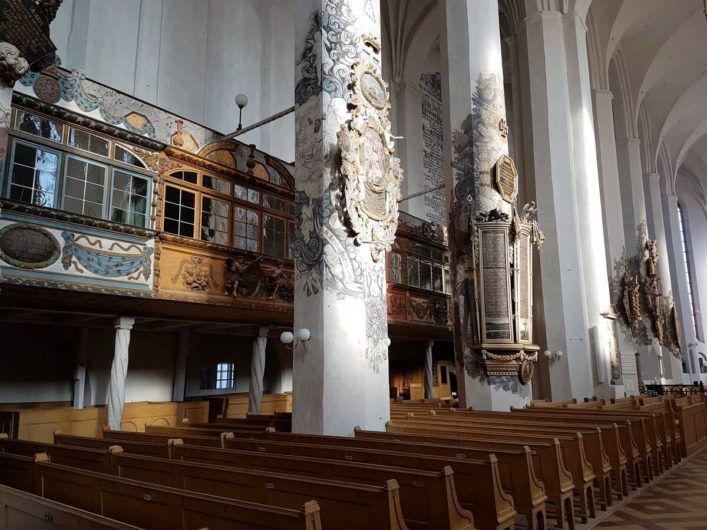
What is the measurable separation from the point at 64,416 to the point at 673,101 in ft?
91.8

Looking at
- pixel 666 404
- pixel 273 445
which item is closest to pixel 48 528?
pixel 273 445

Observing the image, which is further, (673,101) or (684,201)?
(684,201)

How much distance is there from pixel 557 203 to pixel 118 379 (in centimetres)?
1058

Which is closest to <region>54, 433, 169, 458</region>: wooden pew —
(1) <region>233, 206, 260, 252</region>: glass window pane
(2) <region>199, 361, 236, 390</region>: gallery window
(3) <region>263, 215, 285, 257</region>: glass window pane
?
(1) <region>233, 206, 260, 252</region>: glass window pane

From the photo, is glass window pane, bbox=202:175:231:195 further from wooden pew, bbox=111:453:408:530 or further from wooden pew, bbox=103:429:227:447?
wooden pew, bbox=111:453:408:530

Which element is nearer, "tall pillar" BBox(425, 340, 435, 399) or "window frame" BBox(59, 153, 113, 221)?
"window frame" BBox(59, 153, 113, 221)

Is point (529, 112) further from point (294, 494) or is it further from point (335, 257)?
point (294, 494)

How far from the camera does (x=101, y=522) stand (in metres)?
2.28

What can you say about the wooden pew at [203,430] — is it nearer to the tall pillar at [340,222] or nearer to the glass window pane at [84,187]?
the tall pillar at [340,222]

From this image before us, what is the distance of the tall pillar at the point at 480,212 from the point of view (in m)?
9.43

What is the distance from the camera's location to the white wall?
1159cm

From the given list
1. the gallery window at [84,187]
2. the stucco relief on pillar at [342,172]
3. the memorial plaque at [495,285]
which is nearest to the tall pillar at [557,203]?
the memorial plaque at [495,285]

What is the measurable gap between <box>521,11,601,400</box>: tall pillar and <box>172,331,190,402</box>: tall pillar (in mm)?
8462

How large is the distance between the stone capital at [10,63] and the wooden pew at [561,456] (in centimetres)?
537
